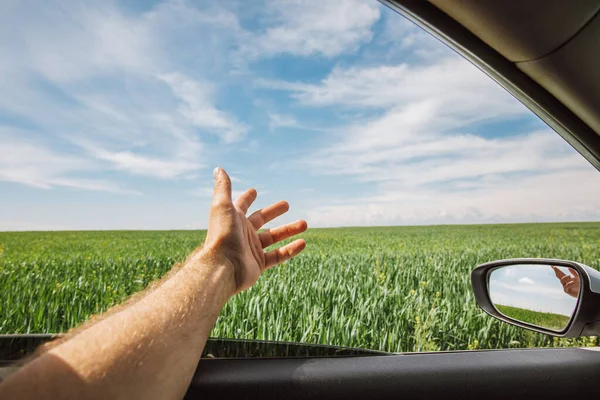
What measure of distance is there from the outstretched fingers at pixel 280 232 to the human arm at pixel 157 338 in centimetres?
20

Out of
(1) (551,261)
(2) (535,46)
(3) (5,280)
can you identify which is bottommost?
(3) (5,280)

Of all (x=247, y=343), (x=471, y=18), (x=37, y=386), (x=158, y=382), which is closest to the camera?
(x=37, y=386)

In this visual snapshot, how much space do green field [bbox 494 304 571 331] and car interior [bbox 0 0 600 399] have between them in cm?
8

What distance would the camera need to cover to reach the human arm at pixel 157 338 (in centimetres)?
57

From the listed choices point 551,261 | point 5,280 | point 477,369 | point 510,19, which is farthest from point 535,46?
point 5,280

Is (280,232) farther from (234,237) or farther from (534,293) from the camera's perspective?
(534,293)

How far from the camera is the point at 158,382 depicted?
0.66 metres

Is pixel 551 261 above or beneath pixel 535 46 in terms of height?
beneath

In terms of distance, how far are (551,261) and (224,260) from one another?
0.87 metres

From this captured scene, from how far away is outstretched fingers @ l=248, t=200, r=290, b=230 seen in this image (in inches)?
47.2

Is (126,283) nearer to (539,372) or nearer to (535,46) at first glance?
(539,372)

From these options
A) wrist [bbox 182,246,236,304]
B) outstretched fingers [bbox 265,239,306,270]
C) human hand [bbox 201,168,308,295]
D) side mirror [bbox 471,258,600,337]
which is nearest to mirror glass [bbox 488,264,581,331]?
side mirror [bbox 471,258,600,337]

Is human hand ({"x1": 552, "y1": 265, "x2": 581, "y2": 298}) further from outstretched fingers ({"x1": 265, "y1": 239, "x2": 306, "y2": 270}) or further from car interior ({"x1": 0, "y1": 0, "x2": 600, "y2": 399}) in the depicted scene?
outstretched fingers ({"x1": 265, "y1": 239, "x2": 306, "y2": 270})

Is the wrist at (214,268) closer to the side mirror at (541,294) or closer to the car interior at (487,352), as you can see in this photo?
the car interior at (487,352)
